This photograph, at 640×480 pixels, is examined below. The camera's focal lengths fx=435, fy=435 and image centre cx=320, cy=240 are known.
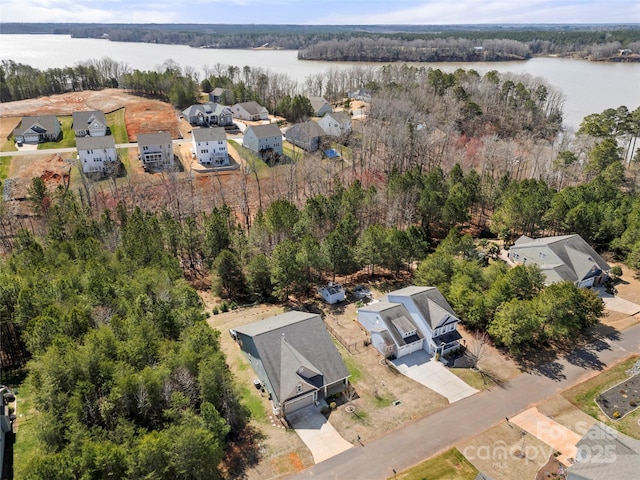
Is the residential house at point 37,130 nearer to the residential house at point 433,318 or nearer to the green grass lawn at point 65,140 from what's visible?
the green grass lawn at point 65,140

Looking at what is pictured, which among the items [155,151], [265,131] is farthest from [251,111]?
[155,151]

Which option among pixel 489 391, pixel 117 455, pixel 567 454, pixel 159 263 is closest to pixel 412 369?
pixel 489 391

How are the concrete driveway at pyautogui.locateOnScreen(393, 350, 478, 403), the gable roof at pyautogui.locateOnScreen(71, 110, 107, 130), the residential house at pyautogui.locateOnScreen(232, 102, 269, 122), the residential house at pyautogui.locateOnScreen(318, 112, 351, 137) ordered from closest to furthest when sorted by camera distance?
the concrete driveway at pyautogui.locateOnScreen(393, 350, 478, 403) < the gable roof at pyautogui.locateOnScreen(71, 110, 107, 130) < the residential house at pyautogui.locateOnScreen(318, 112, 351, 137) < the residential house at pyautogui.locateOnScreen(232, 102, 269, 122)

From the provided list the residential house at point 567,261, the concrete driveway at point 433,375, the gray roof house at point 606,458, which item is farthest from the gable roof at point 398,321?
the residential house at point 567,261

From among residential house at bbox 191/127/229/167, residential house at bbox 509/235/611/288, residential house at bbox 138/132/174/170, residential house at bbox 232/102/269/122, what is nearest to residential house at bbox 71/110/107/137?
residential house at bbox 138/132/174/170

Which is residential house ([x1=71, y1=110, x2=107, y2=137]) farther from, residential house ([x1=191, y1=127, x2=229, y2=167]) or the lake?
the lake

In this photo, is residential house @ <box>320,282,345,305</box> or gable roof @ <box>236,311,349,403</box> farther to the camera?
residential house @ <box>320,282,345,305</box>
